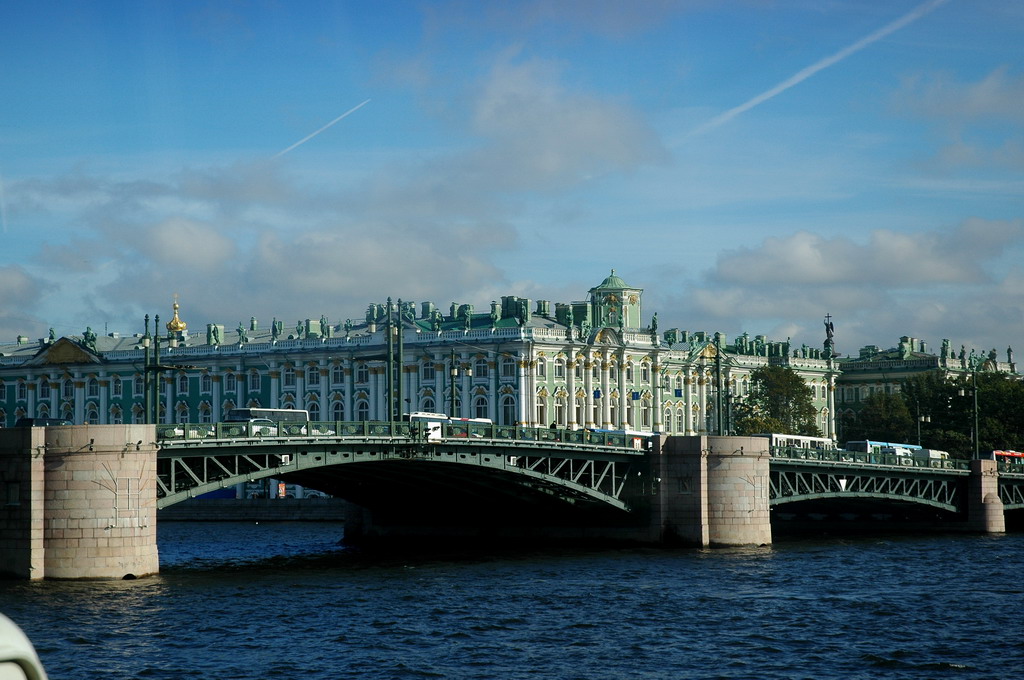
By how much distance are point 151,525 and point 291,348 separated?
60.4 metres

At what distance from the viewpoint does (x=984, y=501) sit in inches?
2323

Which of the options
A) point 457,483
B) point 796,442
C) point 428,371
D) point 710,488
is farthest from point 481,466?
point 428,371

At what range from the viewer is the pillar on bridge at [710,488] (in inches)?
1930

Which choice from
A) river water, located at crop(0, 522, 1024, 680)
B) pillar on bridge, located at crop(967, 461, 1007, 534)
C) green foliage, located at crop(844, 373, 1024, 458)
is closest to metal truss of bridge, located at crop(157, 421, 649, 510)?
river water, located at crop(0, 522, 1024, 680)

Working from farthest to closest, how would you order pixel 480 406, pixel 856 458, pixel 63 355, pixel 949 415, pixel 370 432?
1. pixel 63 355
2. pixel 949 415
3. pixel 480 406
4. pixel 856 458
5. pixel 370 432

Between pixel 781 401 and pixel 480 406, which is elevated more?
pixel 781 401

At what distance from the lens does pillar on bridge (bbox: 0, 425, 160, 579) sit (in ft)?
113

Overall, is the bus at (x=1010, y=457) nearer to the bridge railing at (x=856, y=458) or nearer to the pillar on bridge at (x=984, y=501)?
the pillar on bridge at (x=984, y=501)

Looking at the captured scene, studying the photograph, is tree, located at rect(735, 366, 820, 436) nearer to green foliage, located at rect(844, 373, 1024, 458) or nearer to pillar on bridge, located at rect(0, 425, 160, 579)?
green foliage, located at rect(844, 373, 1024, 458)

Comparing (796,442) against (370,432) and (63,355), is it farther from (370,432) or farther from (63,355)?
(63,355)

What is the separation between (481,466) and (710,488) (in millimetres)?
9082

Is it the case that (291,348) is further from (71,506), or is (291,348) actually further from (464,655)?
(464,655)

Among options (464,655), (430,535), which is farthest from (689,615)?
(430,535)

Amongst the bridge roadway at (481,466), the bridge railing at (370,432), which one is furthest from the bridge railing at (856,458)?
the bridge railing at (370,432)
